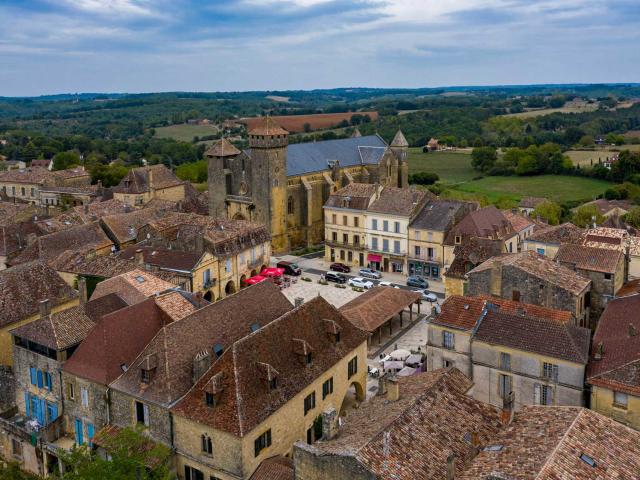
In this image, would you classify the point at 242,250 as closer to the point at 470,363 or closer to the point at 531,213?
the point at 470,363

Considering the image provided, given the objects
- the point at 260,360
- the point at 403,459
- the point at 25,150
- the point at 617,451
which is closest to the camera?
the point at 617,451

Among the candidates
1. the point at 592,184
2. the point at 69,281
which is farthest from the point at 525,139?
the point at 69,281

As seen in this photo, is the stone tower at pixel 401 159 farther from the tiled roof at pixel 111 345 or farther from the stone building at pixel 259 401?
the tiled roof at pixel 111 345

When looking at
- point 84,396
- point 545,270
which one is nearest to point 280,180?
point 545,270

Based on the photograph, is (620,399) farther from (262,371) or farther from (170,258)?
(170,258)

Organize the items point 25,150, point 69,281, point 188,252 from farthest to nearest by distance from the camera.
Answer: point 25,150
point 188,252
point 69,281

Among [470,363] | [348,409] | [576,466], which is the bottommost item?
[348,409]

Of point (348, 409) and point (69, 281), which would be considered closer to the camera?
point (348, 409)
